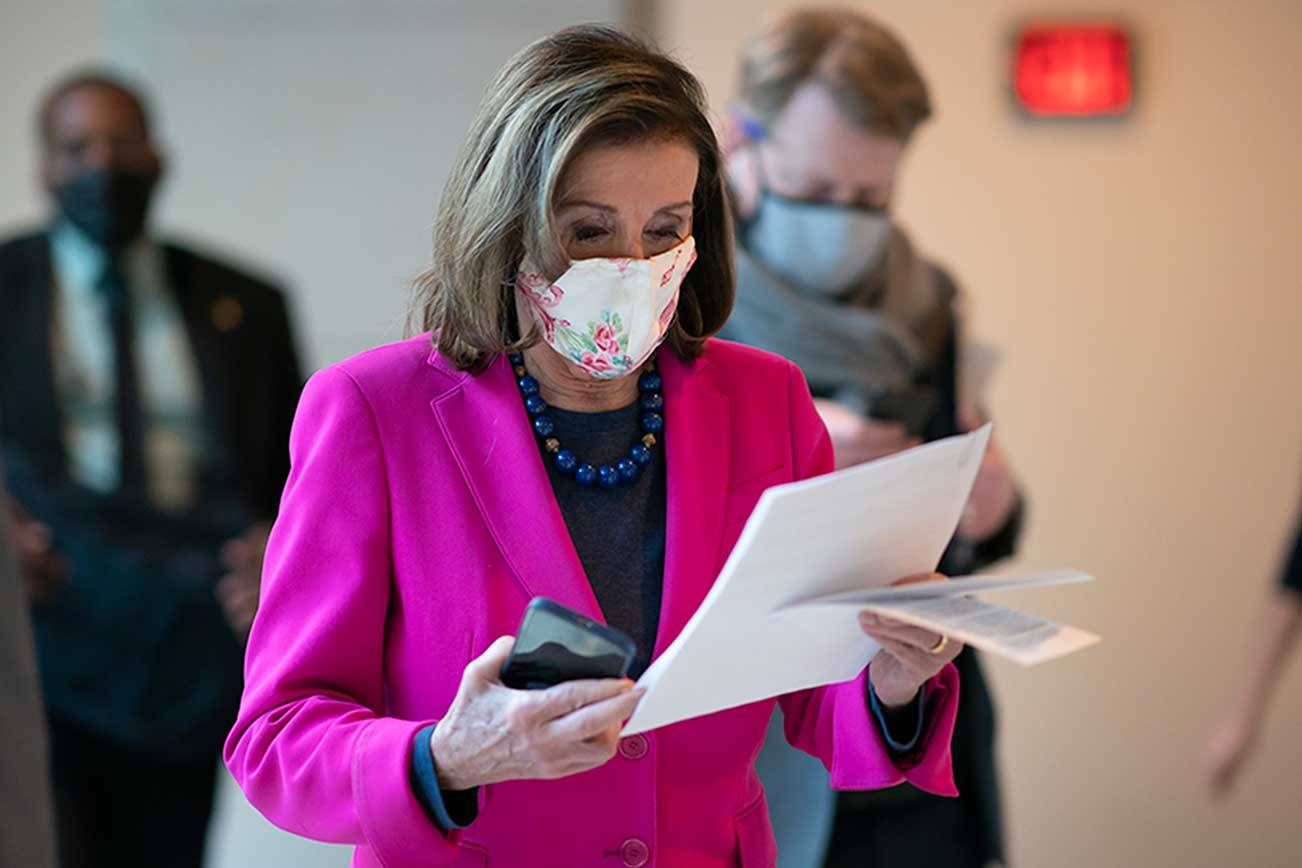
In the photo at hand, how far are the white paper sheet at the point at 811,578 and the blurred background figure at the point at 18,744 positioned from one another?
1.65ft

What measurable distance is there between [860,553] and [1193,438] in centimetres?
281

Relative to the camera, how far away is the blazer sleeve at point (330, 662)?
1194 millimetres

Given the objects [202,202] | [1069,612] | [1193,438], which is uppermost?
[202,202]

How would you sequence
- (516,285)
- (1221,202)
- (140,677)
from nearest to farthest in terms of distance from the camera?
1. (516,285)
2. (140,677)
3. (1221,202)

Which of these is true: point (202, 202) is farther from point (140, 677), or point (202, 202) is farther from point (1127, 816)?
point (1127, 816)

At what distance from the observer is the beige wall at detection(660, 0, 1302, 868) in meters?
3.75

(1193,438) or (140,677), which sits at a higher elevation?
(1193,438)

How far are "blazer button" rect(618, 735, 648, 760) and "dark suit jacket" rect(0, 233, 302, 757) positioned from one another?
1.98 m

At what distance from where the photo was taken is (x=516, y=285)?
1.36 m

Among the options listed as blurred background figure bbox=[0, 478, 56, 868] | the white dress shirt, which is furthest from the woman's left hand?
the white dress shirt

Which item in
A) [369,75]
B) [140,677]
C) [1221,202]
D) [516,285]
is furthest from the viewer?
[369,75]

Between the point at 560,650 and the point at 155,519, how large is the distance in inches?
91.8

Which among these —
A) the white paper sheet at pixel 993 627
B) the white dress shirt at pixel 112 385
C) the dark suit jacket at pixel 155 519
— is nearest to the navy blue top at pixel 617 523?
the white paper sheet at pixel 993 627

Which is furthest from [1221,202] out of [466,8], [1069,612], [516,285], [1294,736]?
[516,285]
